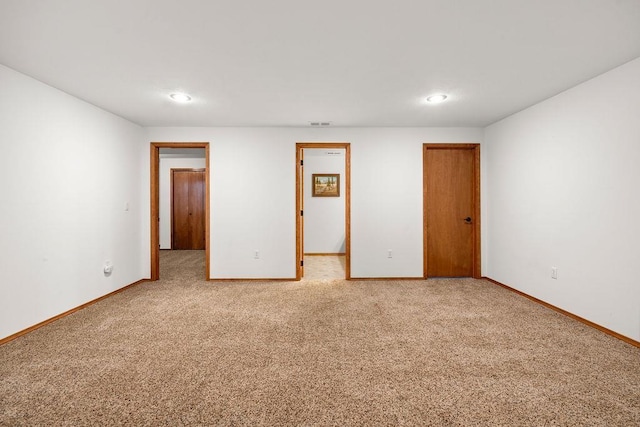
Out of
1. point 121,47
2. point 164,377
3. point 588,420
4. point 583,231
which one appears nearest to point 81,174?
point 121,47

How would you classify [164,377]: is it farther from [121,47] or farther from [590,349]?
[590,349]

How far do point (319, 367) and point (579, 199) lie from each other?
306cm

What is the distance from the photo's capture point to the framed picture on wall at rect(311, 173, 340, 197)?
666 cm

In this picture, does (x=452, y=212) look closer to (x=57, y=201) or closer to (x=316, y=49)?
(x=316, y=49)

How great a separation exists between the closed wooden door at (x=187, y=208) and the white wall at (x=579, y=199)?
6.69 metres

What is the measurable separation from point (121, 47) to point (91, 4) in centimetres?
48

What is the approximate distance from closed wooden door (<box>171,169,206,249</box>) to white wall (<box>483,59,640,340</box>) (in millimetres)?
6691

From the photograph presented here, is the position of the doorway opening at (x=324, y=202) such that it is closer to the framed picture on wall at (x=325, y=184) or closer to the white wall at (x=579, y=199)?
the framed picture on wall at (x=325, y=184)

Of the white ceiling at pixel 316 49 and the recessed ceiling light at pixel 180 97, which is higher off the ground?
the recessed ceiling light at pixel 180 97

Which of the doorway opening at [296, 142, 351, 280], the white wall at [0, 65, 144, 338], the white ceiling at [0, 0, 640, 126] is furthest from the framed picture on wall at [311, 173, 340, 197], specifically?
the white wall at [0, 65, 144, 338]

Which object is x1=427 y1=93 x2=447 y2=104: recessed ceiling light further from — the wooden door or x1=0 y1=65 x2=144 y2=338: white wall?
x1=0 y1=65 x2=144 y2=338: white wall

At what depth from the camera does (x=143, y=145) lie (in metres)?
4.18

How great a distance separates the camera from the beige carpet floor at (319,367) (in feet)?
4.88

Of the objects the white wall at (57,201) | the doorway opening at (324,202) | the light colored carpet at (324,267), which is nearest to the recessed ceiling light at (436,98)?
the light colored carpet at (324,267)
